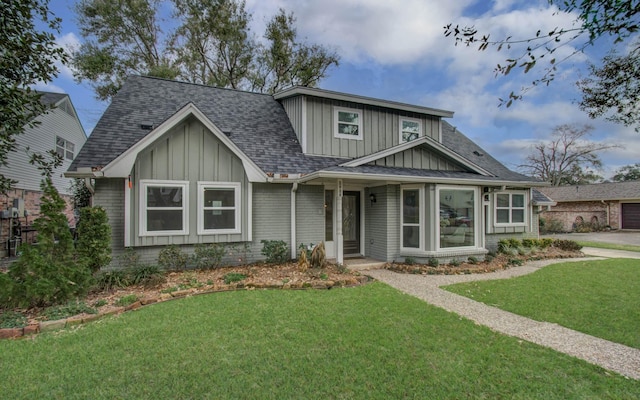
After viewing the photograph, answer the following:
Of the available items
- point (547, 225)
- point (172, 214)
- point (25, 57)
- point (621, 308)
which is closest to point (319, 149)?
point (172, 214)

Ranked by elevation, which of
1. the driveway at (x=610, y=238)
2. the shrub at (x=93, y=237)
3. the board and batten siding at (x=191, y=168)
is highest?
the board and batten siding at (x=191, y=168)

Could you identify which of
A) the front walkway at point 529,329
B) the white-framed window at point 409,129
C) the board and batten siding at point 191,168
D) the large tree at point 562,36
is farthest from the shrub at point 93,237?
the white-framed window at point 409,129

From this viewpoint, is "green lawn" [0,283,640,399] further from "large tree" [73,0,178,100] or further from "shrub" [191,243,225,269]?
"large tree" [73,0,178,100]

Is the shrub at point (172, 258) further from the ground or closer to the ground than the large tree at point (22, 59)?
closer to the ground

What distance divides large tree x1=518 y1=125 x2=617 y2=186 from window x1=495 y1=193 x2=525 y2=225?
32.1 meters

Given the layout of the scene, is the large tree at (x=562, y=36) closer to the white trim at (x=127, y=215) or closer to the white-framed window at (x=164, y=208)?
the white-framed window at (x=164, y=208)

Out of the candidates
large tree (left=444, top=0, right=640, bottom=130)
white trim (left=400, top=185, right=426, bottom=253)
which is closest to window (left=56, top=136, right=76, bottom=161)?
white trim (left=400, top=185, right=426, bottom=253)

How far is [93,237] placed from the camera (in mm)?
6562

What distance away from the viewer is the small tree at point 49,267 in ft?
16.1

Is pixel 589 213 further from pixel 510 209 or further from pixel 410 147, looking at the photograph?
pixel 410 147

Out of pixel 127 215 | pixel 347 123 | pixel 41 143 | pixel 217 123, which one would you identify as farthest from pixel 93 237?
pixel 41 143

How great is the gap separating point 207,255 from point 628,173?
66.4 m

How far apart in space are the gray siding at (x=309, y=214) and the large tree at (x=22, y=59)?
6214 millimetres

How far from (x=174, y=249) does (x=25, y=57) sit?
4751mm
